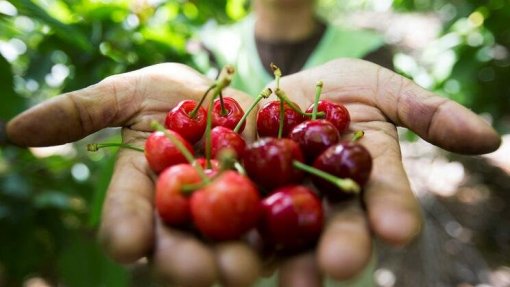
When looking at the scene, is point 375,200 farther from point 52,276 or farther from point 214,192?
point 52,276

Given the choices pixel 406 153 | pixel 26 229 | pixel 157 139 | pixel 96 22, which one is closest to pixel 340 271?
pixel 157 139

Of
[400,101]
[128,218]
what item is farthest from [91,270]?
[400,101]

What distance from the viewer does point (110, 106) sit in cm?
107

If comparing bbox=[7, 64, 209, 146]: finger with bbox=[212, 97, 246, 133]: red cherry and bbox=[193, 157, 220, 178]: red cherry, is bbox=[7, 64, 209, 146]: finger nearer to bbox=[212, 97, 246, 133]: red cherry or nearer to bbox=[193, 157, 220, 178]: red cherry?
bbox=[212, 97, 246, 133]: red cherry

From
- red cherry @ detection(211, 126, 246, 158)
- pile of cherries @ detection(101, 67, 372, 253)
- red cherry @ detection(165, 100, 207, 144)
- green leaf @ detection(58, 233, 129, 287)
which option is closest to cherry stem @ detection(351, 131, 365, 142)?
pile of cherries @ detection(101, 67, 372, 253)

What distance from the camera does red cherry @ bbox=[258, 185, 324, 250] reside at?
792 millimetres

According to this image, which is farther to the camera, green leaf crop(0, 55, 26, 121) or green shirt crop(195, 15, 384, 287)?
green shirt crop(195, 15, 384, 287)

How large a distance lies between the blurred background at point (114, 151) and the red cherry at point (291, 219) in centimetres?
28

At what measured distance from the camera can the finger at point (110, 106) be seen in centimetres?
93

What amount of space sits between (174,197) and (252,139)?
1.45 ft

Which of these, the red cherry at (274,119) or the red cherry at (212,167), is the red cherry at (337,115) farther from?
the red cherry at (212,167)

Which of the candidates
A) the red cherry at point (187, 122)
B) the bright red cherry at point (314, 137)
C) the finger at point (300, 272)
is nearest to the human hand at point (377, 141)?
the finger at point (300, 272)

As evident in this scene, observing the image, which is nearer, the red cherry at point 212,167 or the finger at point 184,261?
the finger at point 184,261

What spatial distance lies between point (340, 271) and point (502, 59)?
1.48 meters
